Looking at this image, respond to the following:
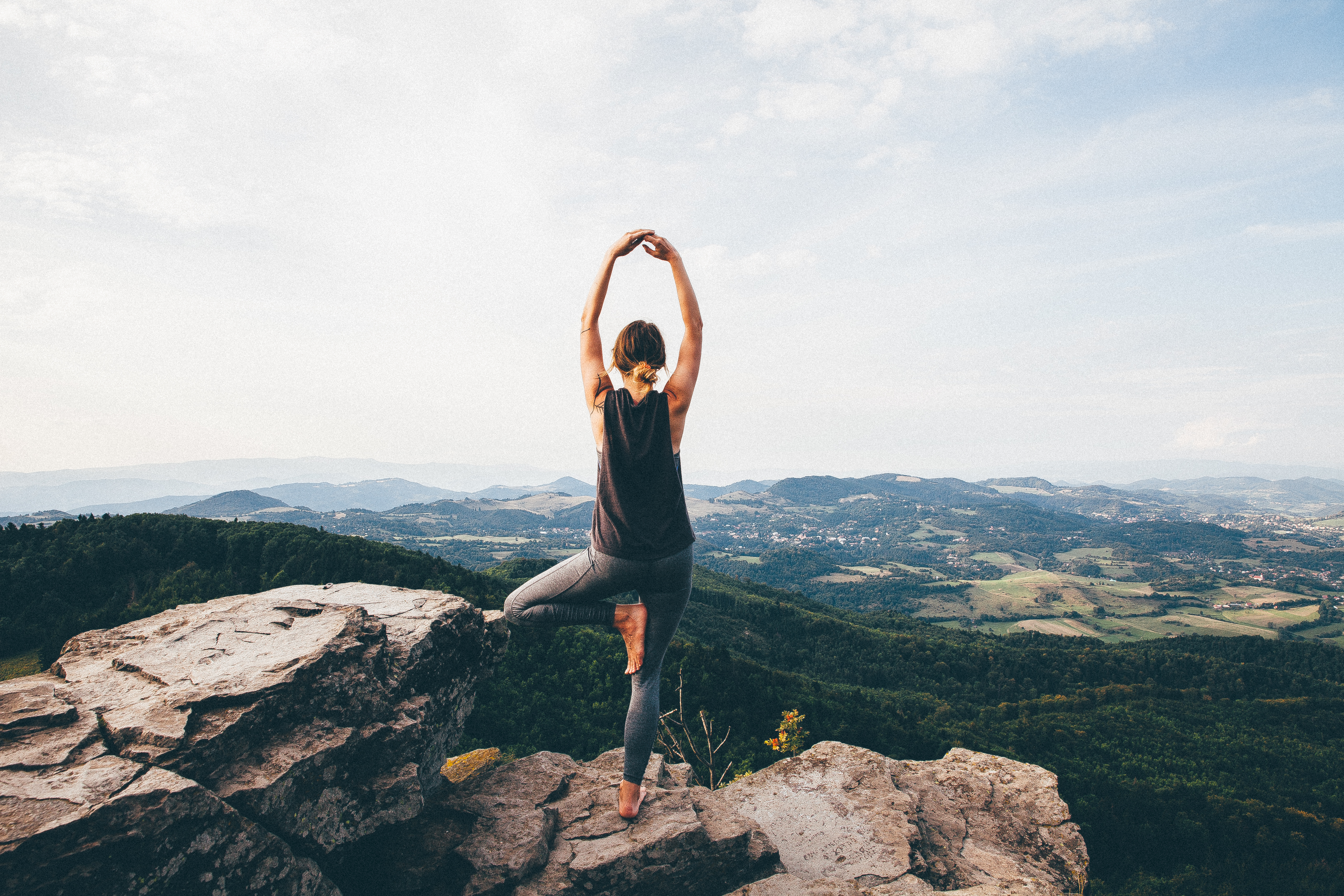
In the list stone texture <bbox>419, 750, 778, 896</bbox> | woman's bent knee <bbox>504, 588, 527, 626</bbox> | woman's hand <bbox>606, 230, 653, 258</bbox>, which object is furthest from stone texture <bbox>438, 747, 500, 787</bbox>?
woman's hand <bbox>606, 230, 653, 258</bbox>

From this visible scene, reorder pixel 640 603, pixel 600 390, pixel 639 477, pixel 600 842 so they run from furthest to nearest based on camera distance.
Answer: pixel 600 842 → pixel 640 603 → pixel 600 390 → pixel 639 477

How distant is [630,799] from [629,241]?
5.93 metres

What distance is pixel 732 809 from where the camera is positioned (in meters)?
6.57

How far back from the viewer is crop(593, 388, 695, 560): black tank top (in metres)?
4.60

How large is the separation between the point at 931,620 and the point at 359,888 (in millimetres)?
156118

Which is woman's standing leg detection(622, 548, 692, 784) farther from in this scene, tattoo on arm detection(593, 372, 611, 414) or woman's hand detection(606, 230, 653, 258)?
woman's hand detection(606, 230, 653, 258)

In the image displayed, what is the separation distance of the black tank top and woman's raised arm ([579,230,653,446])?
25 cm

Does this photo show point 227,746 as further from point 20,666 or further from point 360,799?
point 20,666

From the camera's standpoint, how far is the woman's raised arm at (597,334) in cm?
493

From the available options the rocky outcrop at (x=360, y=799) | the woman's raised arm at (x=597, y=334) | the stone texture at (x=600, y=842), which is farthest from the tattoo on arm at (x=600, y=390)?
the stone texture at (x=600, y=842)

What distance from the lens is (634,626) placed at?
204 inches

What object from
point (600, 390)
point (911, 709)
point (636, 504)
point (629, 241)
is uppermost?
point (629, 241)

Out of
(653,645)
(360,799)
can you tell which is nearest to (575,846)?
(360,799)

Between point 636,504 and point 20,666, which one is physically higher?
point 636,504
